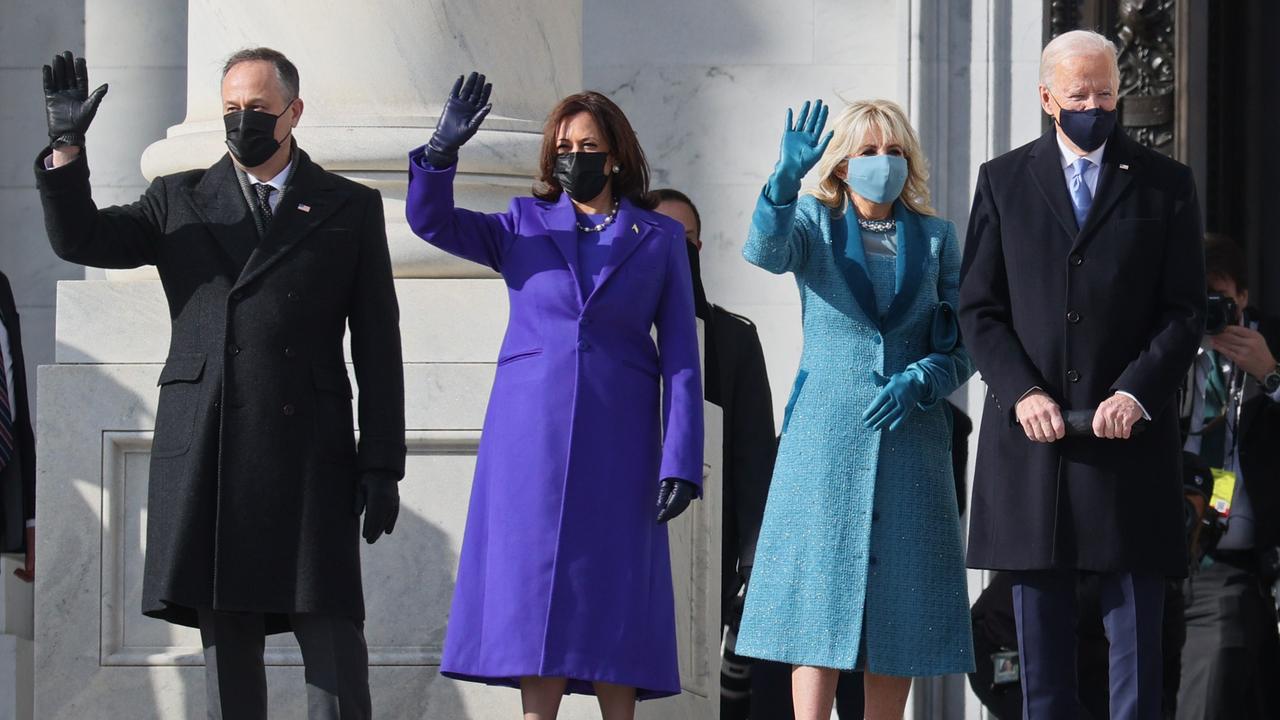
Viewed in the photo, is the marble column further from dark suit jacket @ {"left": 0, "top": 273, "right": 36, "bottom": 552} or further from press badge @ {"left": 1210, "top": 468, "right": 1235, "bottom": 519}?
press badge @ {"left": 1210, "top": 468, "right": 1235, "bottom": 519}

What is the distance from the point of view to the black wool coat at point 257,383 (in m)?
5.96

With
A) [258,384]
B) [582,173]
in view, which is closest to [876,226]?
[582,173]

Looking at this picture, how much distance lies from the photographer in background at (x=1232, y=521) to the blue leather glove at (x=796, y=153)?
2.28m

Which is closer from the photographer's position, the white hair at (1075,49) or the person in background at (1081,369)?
the person in background at (1081,369)

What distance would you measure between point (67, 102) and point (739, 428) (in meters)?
2.64

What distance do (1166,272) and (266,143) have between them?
2303 mm

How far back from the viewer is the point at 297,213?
242 inches

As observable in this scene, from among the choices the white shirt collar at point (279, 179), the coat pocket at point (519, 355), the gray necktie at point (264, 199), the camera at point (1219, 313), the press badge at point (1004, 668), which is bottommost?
the press badge at point (1004, 668)

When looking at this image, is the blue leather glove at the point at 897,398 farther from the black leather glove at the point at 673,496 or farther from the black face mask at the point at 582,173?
the black face mask at the point at 582,173

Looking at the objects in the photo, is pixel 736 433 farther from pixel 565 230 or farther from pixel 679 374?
pixel 565 230

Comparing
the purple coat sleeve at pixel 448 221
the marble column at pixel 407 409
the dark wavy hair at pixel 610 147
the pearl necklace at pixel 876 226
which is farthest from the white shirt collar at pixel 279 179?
the pearl necklace at pixel 876 226

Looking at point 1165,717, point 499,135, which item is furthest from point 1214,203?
point 499,135

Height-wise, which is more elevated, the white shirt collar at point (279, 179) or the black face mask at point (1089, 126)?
the black face mask at point (1089, 126)

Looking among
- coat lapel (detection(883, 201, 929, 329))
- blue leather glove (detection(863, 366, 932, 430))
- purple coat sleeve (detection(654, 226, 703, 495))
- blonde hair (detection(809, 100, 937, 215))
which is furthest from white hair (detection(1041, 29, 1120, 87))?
purple coat sleeve (detection(654, 226, 703, 495))
